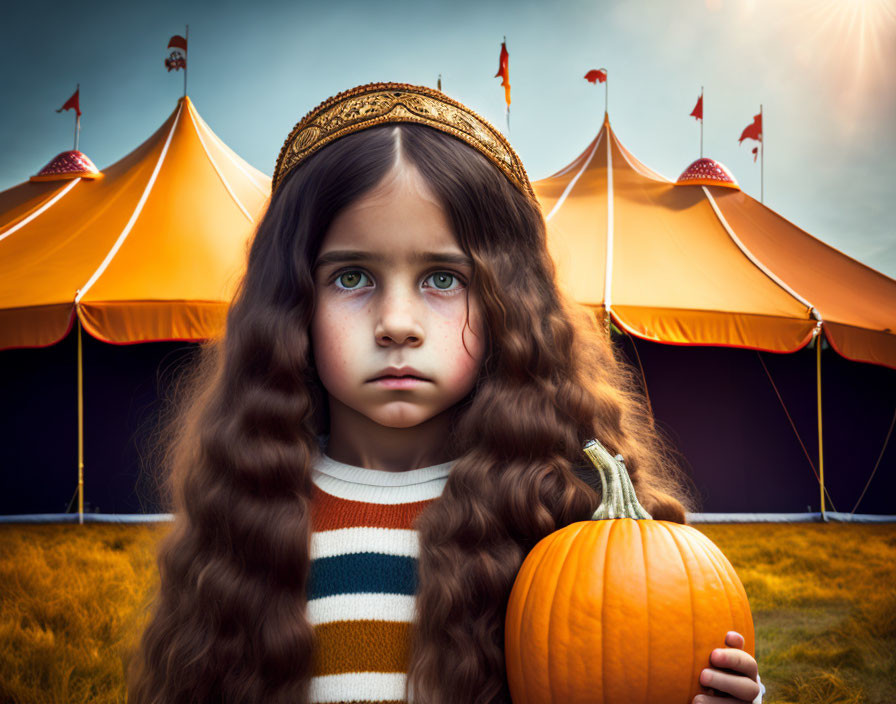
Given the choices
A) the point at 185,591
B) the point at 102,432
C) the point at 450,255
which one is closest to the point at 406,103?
the point at 450,255

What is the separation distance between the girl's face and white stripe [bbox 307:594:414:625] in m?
0.27

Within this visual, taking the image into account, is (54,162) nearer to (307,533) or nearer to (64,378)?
(64,378)

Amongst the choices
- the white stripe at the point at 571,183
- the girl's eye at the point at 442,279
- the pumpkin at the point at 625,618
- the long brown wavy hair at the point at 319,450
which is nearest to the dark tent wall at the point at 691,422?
the white stripe at the point at 571,183

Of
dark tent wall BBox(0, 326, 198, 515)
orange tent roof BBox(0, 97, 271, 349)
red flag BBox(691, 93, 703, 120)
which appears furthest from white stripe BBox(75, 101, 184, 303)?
red flag BBox(691, 93, 703, 120)

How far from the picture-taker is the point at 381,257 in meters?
1.11

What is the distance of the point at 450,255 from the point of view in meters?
1.13

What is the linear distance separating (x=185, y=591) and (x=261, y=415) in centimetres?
32

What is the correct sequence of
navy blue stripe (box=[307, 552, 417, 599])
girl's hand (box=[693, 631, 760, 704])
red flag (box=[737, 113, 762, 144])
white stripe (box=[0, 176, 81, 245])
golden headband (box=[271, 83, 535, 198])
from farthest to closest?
red flag (box=[737, 113, 762, 144]) → white stripe (box=[0, 176, 81, 245]) → golden headband (box=[271, 83, 535, 198]) → navy blue stripe (box=[307, 552, 417, 599]) → girl's hand (box=[693, 631, 760, 704])

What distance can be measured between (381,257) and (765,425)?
5063mm

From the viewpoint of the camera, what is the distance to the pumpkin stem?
100 centimetres

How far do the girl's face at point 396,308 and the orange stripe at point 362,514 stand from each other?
0.15 metres

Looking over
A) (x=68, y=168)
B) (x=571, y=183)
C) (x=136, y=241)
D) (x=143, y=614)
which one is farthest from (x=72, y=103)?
(x=143, y=614)

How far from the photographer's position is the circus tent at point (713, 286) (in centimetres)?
470

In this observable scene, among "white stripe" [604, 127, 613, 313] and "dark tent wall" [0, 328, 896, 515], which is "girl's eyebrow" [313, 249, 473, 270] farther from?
"dark tent wall" [0, 328, 896, 515]
